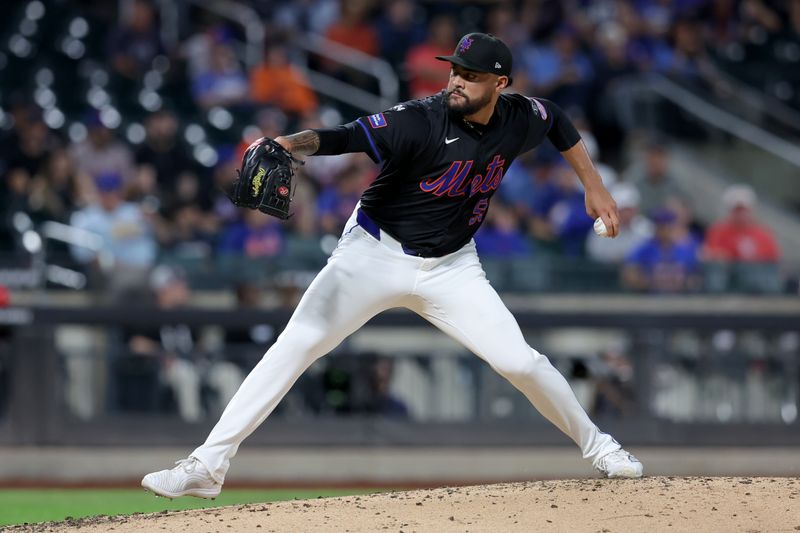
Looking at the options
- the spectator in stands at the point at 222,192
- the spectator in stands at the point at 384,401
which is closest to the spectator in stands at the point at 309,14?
the spectator in stands at the point at 222,192

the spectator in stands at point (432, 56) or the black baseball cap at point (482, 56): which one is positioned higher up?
the spectator in stands at point (432, 56)

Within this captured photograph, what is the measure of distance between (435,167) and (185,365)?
476cm

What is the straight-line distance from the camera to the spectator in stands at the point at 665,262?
1108 cm

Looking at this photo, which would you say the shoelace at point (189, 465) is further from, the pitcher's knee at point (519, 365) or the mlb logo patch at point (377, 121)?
the mlb logo patch at point (377, 121)

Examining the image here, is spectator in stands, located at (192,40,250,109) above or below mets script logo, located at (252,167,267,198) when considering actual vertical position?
above

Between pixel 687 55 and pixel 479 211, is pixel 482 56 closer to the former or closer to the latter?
pixel 479 211

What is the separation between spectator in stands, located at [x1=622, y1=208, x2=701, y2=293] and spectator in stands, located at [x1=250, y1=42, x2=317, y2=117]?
12.2 ft

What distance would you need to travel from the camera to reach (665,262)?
37.0 ft

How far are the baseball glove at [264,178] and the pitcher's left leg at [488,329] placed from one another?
83cm

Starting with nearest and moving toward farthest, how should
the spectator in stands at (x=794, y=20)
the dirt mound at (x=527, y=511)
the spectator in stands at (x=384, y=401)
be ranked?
the dirt mound at (x=527, y=511), the spectator in stands at (x=384, y=401), the spectator in stands at (x=794, y=20)

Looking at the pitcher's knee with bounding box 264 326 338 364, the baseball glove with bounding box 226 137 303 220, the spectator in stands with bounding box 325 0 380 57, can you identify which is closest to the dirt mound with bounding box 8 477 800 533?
the pitcher's knee with bounding box 264 326 338 364

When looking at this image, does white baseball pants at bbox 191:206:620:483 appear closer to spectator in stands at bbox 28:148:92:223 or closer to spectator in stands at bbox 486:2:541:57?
spectator in stands at bbox 28:148:92:223

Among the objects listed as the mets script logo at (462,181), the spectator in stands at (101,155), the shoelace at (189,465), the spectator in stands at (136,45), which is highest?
the spectator in stands at (136,45)

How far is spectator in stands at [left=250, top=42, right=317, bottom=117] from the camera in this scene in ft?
43.9
